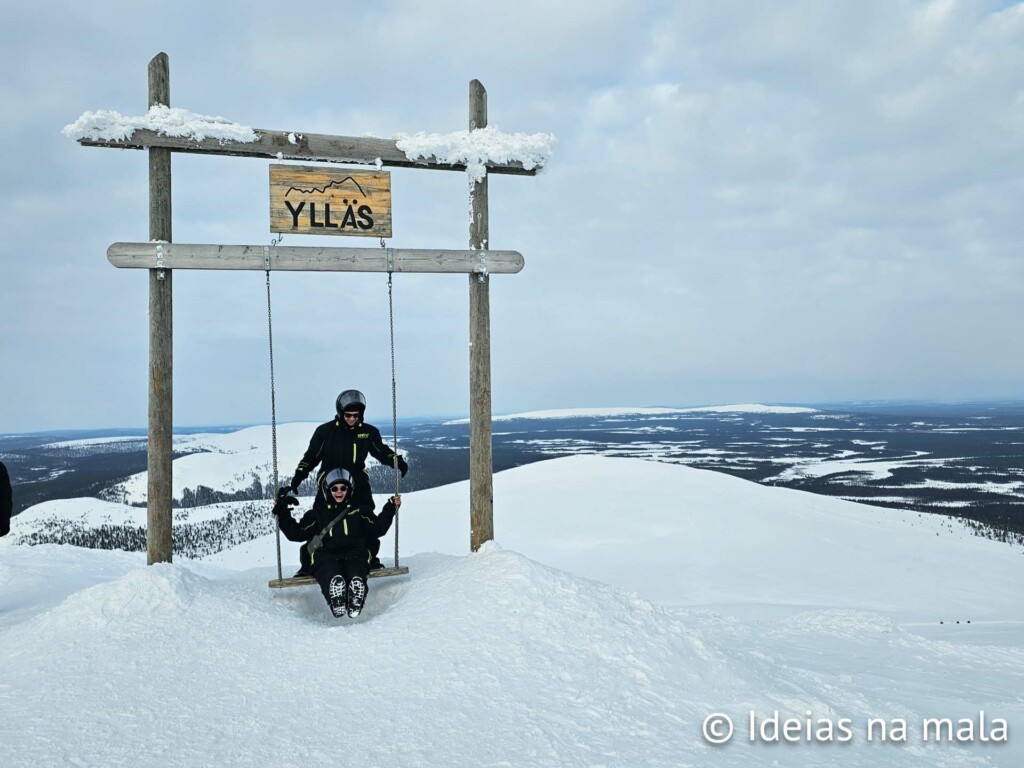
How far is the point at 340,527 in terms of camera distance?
6.55 m

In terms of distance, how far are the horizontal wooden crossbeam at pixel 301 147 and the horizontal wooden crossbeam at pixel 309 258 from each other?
1.05 m

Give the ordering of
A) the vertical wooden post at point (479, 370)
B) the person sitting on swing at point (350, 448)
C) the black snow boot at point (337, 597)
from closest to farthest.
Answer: the black snow boot at point (337, 597), the person sitting on swing at point (350, 448), the vertical wooden post at point (479, 370)

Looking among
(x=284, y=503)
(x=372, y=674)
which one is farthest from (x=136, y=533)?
(x=372, y=674)

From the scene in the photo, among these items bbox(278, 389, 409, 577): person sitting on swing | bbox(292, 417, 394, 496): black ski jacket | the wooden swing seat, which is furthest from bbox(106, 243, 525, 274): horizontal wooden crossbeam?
the wooden swing seat

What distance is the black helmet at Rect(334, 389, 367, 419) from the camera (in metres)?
6.89

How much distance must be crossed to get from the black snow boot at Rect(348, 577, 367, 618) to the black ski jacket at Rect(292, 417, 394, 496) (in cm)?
128

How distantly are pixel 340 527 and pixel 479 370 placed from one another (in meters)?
2.35

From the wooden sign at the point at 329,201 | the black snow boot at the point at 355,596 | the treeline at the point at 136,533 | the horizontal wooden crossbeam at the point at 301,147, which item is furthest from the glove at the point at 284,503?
the treeline at the point at 136,533

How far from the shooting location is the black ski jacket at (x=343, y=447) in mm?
6973

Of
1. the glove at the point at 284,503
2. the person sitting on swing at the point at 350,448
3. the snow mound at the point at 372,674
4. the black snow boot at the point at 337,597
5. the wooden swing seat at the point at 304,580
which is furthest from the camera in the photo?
the person sitting on swing at the point at 350,448

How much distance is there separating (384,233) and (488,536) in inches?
146

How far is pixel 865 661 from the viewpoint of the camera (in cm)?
645

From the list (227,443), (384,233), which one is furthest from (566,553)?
(227,443)

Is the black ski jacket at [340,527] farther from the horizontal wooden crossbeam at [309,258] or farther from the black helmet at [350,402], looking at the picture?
the horizontal wooden crossbeam at [309,258]
